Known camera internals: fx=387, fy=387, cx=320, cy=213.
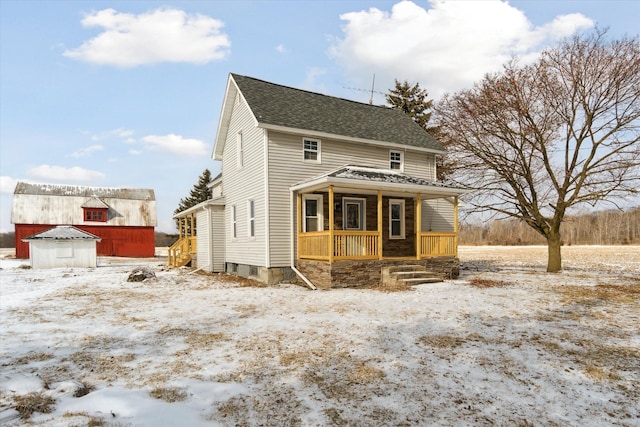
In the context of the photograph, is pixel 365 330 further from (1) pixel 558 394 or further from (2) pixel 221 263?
(2) pixel 221 263

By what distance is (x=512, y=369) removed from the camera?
5402 millimetres

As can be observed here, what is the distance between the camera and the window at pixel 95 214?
1366 inches

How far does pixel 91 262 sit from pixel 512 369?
2535 cm

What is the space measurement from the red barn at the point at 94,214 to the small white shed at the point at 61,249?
1084cm

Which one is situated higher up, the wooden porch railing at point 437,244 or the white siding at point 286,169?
the white siding at point 286,169

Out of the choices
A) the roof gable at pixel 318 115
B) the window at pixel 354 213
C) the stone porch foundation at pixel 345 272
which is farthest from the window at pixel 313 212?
the roof gable at pixel 318 115

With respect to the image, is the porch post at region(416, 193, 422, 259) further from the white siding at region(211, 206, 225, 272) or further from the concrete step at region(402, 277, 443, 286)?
the white siding at region(211, 206, 225, 272)

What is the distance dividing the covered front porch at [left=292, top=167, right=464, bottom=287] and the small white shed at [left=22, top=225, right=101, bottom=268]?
1652cm

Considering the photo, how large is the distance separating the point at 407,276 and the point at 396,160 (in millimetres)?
6304

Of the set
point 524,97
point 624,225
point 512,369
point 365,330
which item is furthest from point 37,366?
point 624,225

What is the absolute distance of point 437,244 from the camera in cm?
1506

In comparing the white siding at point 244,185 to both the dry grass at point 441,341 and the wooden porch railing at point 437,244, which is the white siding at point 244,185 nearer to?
the wooden porch railing at point 437,244

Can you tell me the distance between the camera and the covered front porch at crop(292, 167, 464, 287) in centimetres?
1298

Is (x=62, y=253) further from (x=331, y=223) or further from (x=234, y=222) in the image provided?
(x=331, y=223)
